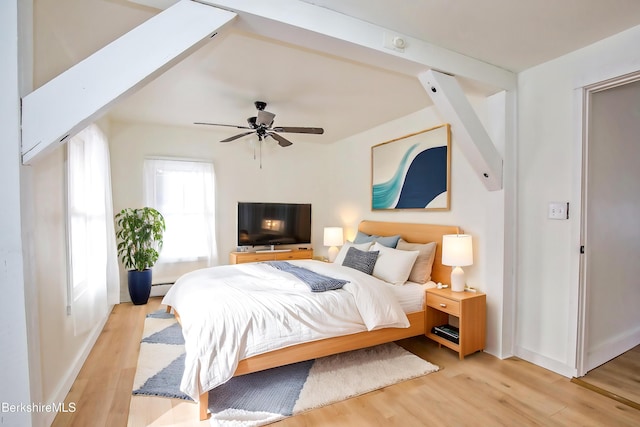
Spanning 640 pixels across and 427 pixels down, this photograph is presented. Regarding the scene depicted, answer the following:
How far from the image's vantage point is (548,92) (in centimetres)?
257

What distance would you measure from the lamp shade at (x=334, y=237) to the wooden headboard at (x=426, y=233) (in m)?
0.72

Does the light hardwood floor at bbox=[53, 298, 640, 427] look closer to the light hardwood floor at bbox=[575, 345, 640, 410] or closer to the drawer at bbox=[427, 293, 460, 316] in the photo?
the light hardwood floor at bbox=[575, 345, 640, 410]

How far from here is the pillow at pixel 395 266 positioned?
3.10 meters

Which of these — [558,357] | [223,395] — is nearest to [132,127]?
[223,395]

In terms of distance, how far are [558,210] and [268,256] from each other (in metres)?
3.68

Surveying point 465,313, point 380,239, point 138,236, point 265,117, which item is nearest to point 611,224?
point 465,313

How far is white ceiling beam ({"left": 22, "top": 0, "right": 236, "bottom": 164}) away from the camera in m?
1.35

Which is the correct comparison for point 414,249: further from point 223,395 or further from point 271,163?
point 271,163

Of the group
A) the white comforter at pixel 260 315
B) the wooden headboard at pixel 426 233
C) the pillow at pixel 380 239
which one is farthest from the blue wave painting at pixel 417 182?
the white comforter at pixel 260 315

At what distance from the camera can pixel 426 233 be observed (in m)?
3.50

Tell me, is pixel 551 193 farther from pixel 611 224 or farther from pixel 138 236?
pixel 138 236

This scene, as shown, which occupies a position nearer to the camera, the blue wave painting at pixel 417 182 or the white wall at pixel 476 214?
the white wall at pixel 476 214

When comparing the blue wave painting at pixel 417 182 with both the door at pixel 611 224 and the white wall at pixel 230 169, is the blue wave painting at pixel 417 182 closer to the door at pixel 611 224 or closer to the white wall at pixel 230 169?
the door at pixel 611 224

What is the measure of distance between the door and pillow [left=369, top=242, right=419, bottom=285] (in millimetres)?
1358
